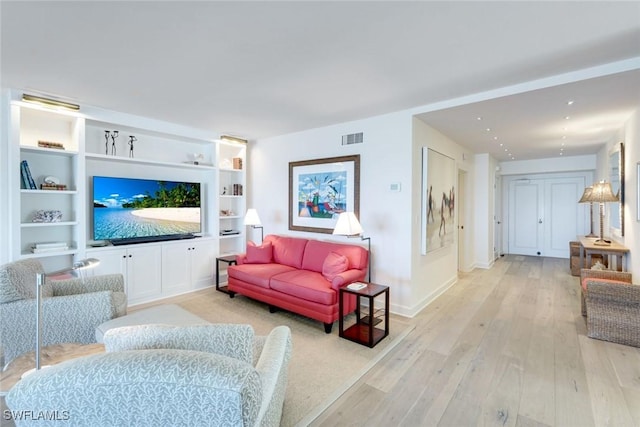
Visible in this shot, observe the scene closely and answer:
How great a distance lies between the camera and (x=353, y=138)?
419 centimetres

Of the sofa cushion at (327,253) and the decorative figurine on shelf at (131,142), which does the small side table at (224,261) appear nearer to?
the sofa cushion at (327,253)

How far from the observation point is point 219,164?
520 centimetres

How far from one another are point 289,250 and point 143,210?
217 centimetres

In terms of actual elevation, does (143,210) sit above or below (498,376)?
above

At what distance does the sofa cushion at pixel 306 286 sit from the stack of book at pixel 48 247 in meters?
2.51

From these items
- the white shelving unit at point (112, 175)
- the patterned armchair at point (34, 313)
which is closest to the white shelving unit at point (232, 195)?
the white shelving unit at point (112, 175)

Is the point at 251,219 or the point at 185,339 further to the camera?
the point at 251,219

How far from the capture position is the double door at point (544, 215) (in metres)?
7.24

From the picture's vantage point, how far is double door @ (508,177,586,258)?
7.24 metres

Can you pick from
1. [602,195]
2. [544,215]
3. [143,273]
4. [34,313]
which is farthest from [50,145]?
[544,215]

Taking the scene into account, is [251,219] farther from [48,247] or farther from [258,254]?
[48,247]

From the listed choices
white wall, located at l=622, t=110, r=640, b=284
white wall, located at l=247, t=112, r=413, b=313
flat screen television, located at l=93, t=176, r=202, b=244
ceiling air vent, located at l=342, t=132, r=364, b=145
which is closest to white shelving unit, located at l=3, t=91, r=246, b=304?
flat screen television, located at l=93, t=176, r=202, b=244

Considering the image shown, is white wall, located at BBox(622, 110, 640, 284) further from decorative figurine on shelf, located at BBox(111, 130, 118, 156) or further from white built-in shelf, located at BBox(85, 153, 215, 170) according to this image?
decorative figurine on shelf, located at BBox(111, 130, 118, 156)

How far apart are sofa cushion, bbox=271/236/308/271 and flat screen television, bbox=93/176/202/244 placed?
54.9 inches
